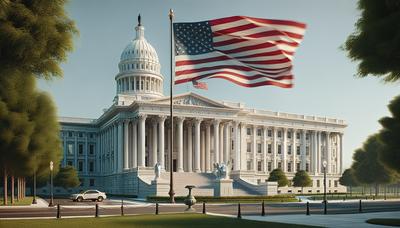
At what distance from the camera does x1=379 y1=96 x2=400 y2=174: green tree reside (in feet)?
131

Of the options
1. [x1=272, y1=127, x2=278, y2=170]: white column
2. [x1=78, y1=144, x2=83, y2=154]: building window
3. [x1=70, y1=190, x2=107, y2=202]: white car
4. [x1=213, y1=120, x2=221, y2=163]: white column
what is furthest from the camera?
[x1=78, y1=144, x2=83, y2=154]: building window

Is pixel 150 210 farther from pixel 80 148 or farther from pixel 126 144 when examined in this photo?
pixel 80 148

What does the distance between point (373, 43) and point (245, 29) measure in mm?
11731

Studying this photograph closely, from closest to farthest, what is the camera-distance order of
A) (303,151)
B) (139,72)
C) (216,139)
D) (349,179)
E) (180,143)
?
(180,143)
(216,139)
(349,179)
(303,151)
(139,72)

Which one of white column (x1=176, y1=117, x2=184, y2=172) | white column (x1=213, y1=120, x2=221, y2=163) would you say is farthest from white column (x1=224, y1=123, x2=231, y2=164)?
white column (x1=176, y1=117, x2=184, y2=172)

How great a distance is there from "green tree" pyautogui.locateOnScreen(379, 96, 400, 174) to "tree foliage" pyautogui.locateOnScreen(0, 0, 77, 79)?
27.4m

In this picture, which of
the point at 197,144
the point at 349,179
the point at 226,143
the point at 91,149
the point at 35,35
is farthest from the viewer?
the point at 91,149

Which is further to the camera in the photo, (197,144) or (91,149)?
(91,149)

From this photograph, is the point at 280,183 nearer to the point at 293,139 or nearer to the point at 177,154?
the point at 177,154

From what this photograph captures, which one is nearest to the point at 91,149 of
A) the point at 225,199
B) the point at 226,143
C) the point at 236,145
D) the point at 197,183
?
the point at 226,143

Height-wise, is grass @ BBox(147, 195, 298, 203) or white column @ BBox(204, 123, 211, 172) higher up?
white column @ BBox(204, 123, 211, 172)

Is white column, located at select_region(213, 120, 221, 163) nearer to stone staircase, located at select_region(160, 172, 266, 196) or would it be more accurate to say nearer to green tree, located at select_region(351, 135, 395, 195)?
stone staircase, located at select_region(160, 172, 266, 196)

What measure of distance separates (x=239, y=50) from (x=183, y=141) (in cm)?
7430

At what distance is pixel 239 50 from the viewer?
3406cm
